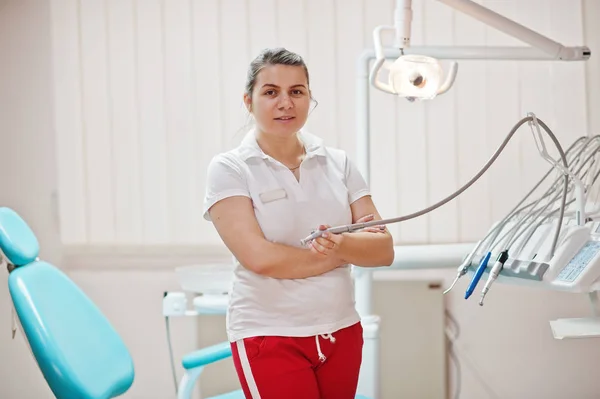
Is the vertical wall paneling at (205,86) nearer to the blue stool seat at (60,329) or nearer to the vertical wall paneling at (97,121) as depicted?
the vertical wall paneling at (97,121)

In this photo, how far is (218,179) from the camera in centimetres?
171

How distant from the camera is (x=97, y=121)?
2758mm

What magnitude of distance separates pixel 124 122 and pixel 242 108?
17.7 inches

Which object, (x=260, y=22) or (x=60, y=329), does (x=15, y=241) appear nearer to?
(x=60, y=329)

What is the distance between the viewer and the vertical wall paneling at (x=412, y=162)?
109 inches

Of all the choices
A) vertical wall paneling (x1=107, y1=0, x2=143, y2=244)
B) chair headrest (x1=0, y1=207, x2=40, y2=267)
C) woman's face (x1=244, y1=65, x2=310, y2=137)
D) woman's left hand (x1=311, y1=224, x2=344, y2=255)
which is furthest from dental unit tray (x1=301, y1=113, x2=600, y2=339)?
vertical wall paneling (x1=107, y1=0, x2=143, y2=244)

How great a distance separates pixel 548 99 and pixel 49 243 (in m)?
1.98

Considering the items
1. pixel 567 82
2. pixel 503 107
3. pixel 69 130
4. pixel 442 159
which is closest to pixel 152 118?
pixel 69 130

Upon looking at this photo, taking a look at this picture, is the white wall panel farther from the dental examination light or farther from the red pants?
the red pants

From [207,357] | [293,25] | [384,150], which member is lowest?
[207,357]

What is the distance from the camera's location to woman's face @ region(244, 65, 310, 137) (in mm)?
1747

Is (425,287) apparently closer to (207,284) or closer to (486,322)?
(486,322)

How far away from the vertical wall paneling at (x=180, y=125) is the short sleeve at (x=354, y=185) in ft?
3.38

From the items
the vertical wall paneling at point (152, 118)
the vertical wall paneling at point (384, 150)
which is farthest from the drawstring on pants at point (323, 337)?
the vertical wall paneling at point (152, 118)
